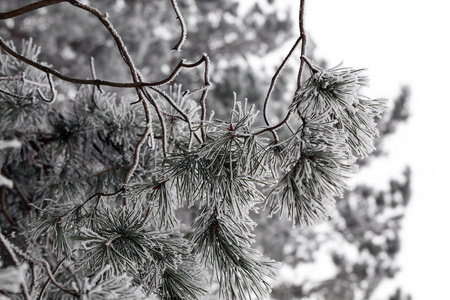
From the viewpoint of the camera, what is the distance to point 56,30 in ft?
14.6

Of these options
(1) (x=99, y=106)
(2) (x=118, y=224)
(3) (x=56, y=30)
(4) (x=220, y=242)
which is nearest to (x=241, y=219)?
(4) (x=220, y=242)

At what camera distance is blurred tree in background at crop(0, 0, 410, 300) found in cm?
439

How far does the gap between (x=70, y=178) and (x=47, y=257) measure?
31cm

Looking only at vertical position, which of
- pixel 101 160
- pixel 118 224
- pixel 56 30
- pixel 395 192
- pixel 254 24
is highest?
pixel 254 24

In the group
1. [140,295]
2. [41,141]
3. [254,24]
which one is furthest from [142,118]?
[254,24]

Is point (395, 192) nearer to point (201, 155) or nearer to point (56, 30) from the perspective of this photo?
point (56, 30)

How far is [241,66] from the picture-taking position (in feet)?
15.8

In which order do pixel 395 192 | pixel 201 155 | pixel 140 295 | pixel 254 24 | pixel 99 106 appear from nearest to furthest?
pixel 140 295
pixel 201 155
pixel 99 106
pixel 254 24
pixel 395 192

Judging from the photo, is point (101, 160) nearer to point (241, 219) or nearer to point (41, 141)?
point (41, 141)

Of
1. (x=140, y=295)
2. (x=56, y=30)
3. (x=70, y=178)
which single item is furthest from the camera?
(x=56, y=30)

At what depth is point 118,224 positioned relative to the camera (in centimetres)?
82

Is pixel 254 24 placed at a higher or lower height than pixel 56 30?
higher

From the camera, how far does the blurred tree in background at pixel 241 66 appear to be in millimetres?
4395

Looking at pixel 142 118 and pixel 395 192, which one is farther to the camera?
pixel 395 192
